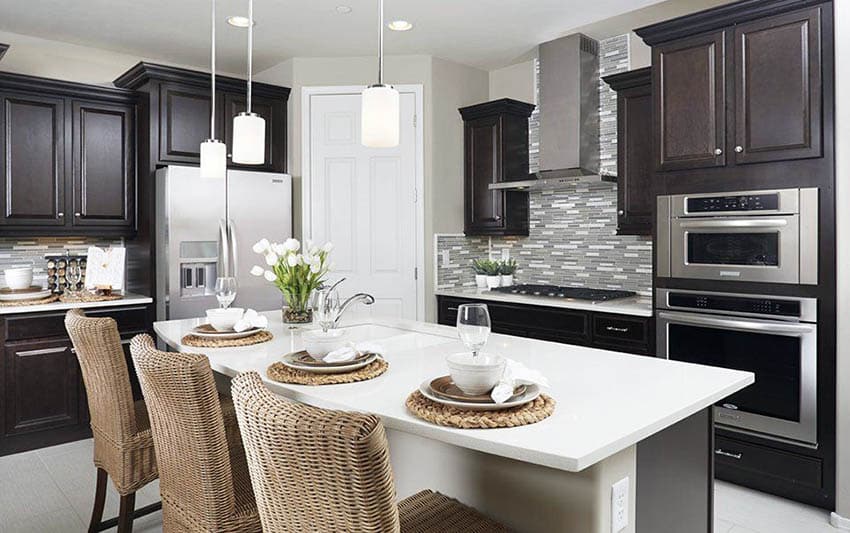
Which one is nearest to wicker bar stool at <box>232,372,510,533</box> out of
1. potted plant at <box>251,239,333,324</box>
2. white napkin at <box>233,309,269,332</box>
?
white napkin at <box>233,309,269,332</box>

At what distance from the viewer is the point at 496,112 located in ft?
15.7

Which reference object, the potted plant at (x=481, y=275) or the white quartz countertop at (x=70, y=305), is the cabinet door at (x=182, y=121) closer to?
the white quartz countertop at (x=70, y=305)

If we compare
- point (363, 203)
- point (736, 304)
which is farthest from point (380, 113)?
point (363, 203)

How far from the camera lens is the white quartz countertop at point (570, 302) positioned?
3588 millimetres

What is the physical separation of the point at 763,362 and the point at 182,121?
392 cm

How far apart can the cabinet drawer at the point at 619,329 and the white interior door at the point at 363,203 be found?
1560 mm

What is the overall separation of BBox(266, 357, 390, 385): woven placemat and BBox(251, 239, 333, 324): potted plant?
860 millimetres

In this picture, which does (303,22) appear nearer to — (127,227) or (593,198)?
(127,227)

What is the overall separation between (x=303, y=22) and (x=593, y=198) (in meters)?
2.37

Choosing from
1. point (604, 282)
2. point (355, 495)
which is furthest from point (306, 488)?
point (604, 282)

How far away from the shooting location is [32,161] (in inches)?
157

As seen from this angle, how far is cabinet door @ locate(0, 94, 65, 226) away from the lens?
12.8ft

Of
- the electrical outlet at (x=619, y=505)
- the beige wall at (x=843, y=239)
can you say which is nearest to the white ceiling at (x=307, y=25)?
the beige wall at (x=843, y=239)

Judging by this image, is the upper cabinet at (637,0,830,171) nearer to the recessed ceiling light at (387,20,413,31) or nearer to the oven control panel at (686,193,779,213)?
the oven control panel at (686,193,779,213)
